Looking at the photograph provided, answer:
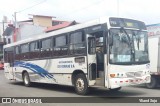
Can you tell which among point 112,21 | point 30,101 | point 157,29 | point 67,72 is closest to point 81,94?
point 67,72

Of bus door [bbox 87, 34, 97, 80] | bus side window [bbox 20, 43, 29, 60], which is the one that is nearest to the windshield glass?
bus door [bbox 87, 34, 97, 80]

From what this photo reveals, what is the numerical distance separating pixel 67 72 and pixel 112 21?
A: 369 centimetres

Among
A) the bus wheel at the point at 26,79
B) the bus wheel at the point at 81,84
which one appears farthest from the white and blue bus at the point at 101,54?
the bus wheel at the point at 26,79

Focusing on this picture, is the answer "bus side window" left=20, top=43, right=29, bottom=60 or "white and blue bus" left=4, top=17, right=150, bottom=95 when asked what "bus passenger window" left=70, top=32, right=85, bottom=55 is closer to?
"white and blue bus" left=4, top=17, right=150, bottom=95

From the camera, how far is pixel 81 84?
14.0 metres

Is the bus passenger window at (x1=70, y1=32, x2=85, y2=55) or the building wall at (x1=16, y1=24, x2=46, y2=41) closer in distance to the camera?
the bus passenger window at (x1=70, y1=32, x2=85, y2=55)

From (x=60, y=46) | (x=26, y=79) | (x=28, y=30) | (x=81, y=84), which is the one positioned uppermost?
(x=28, y=30)

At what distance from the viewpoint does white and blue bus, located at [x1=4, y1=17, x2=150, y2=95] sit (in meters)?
12.5

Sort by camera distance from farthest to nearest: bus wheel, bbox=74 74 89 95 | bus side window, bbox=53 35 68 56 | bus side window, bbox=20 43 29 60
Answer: bus side window, bbox=20 43 29 60
bus side window, bbox=53 35 68 56
bus wheel, bbox=74 74 89 95

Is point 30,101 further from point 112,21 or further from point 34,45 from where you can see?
point 34,45

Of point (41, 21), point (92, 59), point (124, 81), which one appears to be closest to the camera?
point (124, 81)

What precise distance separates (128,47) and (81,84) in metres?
2.67

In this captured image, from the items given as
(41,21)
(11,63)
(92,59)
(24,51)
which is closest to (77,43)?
(92,59)

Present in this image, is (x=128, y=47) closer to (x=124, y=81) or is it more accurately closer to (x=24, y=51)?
(x=124, y=81)
